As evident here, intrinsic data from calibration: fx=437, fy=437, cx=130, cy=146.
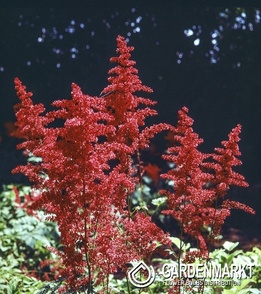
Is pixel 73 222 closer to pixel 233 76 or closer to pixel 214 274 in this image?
pixel 214 274

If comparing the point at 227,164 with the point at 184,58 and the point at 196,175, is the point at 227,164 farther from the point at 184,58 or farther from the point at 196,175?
the point at 184,58

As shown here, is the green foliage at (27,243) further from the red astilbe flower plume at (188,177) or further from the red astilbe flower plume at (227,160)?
the red astilbe flower plume at (227,160)

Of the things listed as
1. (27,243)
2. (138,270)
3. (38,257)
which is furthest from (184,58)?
(138,270)

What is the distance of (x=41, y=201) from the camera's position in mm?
2922

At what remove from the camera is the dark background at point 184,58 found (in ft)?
31.2

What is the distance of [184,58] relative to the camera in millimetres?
Answer: 9656

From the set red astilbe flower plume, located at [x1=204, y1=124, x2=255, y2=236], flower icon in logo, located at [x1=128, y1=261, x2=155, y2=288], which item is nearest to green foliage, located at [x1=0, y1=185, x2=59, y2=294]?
flower icon in logo, located at [x1=128, y1=261, x2=155, y2=288]

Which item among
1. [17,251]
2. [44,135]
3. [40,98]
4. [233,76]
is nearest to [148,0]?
[233,76]

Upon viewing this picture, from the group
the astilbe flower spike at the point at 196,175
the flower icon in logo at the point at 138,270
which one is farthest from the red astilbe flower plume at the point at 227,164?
the flower icon in logo at the point at 138,270

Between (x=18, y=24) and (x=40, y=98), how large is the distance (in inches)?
73.0

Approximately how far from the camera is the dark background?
31.2 ft

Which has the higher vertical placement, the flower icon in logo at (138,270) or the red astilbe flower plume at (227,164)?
the red astilbe flower plume at (227,164)

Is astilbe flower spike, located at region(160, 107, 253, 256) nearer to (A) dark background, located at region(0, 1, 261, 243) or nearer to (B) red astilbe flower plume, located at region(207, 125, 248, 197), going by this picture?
(B) red astilbe flower plume, located at region(207, 125, 248, 197)

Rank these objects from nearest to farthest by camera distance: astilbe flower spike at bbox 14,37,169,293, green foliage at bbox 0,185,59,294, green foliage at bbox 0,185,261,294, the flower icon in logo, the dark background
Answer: astilbe flower spike at bbox 14,37,169,293
the flower icon in logo
green foliage at bbox 0,185,261,294
green foliage at bbox 0,185,59,294
the dark background
